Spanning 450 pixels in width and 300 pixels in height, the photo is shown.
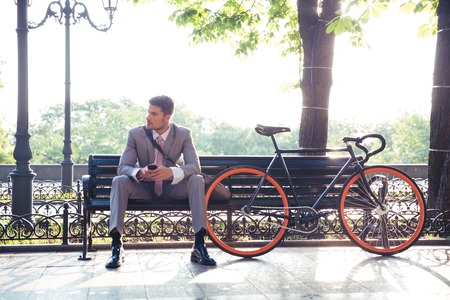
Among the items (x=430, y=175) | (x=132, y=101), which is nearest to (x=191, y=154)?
(x=430, y=175)

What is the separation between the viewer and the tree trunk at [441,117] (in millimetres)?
8367

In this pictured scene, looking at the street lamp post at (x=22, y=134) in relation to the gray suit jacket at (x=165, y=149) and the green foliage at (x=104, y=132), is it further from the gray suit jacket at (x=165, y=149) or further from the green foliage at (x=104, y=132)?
the green foliage at (x=104, y=132)

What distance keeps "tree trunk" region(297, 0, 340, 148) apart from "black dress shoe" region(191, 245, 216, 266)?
155 inches

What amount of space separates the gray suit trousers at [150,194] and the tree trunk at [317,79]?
12.6 ft

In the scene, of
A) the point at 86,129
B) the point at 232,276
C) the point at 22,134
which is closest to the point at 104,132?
the point at 86,129

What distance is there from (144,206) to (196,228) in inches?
20.0

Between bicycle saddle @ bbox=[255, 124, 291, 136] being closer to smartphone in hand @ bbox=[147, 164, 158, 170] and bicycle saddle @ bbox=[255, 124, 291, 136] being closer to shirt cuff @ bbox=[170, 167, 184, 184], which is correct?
shirt cuff @ bbox=[170, 167, 184, 184]

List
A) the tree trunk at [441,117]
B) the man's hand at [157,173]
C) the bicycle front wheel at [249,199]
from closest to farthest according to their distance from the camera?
the man's hand at [157,173], the bicycle front wheel at [249,199], the tree trunk at [441,117]

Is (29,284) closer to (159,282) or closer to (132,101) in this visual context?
(159,282)

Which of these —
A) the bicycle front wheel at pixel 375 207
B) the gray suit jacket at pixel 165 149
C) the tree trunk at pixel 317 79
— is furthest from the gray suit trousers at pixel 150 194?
the tree trunk at pixel 317 79

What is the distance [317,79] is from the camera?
940 centimetres

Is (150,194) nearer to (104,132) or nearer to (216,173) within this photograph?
(216,173)

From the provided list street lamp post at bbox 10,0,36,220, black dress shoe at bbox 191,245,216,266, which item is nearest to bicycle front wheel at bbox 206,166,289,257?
black dress shoe at bbox 191,245,216,266

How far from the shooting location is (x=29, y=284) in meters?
5.03
